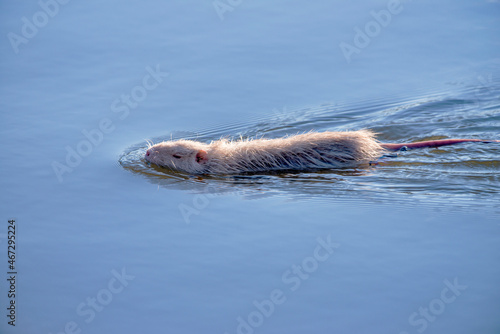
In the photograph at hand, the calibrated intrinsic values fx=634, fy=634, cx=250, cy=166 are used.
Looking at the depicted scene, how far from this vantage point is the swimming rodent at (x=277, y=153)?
24.6ft

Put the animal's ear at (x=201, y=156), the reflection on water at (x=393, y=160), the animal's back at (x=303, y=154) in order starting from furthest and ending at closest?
the animal's ear at (x=201, y=156)
the animal's back at (x=303, y=154)
the reflection on water at (x=393, y=160)

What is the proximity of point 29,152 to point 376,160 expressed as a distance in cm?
416

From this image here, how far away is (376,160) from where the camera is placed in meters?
7.54

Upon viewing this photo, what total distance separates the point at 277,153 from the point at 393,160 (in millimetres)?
1380

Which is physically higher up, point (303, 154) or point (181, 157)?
point (181, 157)

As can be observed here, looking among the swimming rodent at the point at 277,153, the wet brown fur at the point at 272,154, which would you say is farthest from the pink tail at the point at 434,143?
the wet brown fur at the point at 272,154

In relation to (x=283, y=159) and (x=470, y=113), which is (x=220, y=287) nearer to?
(x=283, y=159)

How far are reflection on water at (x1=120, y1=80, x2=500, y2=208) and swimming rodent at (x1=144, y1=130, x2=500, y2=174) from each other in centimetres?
14

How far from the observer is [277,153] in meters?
7.54

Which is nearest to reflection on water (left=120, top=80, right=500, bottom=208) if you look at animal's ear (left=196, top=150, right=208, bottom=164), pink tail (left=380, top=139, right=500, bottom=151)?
pink tail (left=380, top=139, right=500, bottom=151)

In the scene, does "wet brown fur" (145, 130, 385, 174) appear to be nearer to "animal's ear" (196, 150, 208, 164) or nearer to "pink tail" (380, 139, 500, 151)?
"animal's ear" (196, 150, 208, 164)

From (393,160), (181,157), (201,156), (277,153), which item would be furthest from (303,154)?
(181,157)

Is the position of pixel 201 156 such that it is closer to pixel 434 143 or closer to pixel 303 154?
pixel 303 154

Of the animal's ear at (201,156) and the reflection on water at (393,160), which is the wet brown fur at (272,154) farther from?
the reflection on water at (393,160)
